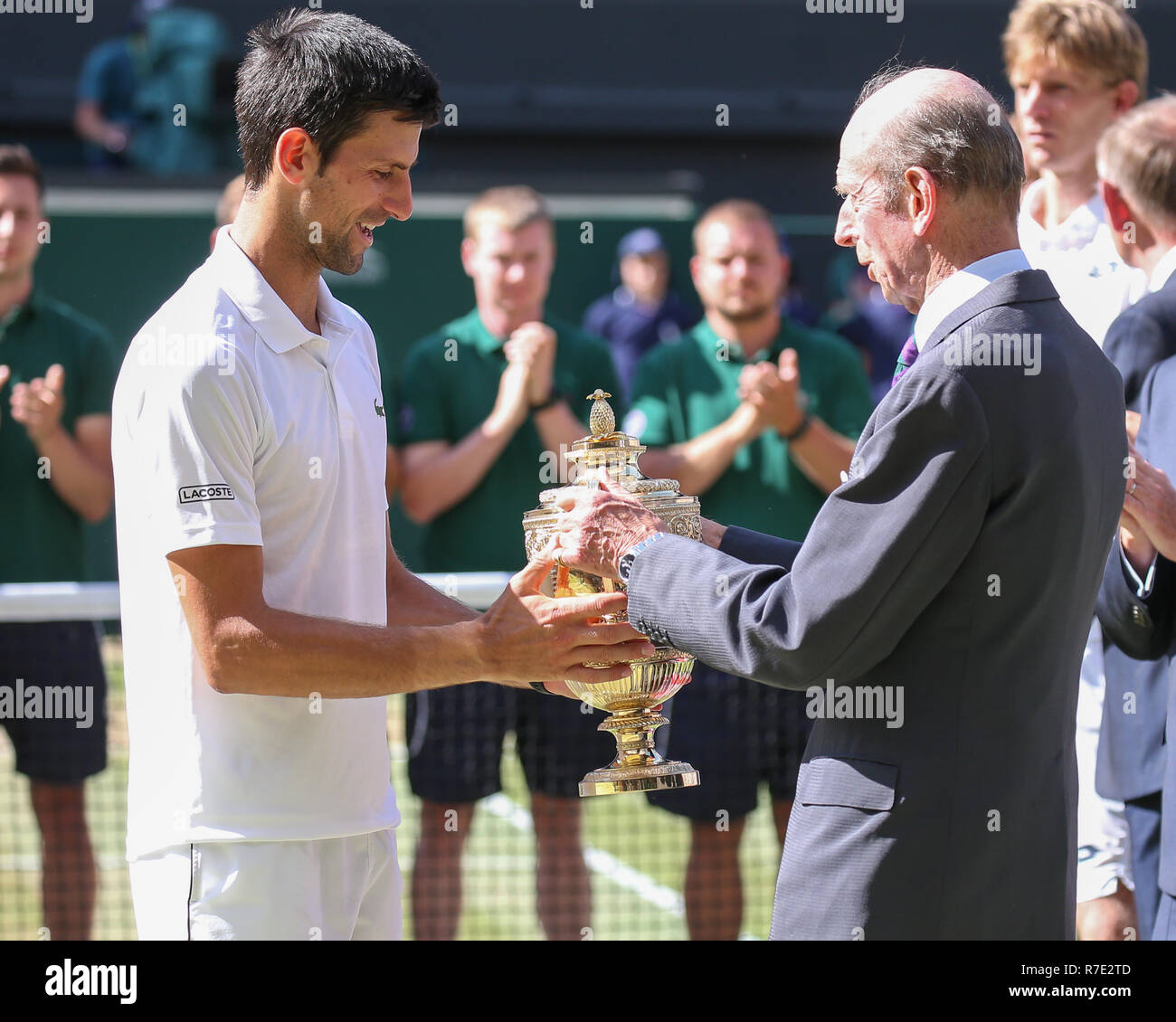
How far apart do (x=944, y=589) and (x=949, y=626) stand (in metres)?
0.06

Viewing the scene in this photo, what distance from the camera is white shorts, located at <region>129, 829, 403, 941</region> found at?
A: 260 centimetres

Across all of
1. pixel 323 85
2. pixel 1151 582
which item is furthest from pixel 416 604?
pixel 1151 582

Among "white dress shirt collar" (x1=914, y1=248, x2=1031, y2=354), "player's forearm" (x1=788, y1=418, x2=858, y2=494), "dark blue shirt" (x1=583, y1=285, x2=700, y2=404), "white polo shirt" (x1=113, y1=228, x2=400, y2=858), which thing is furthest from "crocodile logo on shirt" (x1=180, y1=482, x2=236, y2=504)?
"dark blue shirt" (x1=583, y1=285, x2=700, y2=404)

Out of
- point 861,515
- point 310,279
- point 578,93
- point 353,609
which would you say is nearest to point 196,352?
point 310,279

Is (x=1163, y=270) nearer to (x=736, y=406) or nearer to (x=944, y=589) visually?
(x=736, y=406)

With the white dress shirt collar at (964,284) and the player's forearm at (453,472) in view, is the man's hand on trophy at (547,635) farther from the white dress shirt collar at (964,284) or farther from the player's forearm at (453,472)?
the player's forearm at (453,472)

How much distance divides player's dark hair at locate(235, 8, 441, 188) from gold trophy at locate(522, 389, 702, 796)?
74 centimetres

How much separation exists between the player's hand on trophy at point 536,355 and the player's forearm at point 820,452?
892 mm

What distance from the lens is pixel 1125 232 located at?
4.35 m

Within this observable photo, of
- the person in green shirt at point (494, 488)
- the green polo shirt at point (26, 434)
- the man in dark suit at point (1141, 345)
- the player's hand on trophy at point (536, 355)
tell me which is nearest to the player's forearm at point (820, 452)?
the person in green shirt at point (494, 488)

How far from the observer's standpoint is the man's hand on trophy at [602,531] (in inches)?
113

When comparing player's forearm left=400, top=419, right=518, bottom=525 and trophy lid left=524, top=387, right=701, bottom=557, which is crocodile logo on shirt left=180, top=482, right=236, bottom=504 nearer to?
trophy lid left=524, top=387, right=701, bottom=557

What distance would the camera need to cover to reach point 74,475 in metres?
5.10

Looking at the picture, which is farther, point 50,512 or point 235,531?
point 50,512
